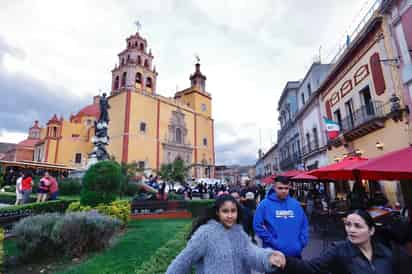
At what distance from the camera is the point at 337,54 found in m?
14.2

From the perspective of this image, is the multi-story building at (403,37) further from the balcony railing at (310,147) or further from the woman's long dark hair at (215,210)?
the woman's long dark hair at (215,210)

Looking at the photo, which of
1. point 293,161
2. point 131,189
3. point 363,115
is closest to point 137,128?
point 131,189

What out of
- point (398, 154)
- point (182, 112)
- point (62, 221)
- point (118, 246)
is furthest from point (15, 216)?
point (182, 112)

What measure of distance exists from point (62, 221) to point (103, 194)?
279cm

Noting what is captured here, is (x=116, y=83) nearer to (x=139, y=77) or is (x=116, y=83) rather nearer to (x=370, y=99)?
(x=139, y=77)

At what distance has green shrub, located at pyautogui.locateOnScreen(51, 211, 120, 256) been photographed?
180 inches

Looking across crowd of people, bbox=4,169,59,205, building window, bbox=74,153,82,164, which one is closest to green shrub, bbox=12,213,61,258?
crowd of people, bbox=4,169,59,205

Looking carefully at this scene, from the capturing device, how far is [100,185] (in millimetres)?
7305

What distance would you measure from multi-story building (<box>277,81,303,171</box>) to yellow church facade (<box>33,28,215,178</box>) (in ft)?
56.3

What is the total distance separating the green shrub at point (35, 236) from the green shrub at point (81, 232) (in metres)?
0.23

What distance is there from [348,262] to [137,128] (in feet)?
107

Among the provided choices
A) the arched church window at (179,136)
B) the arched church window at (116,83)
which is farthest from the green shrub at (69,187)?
the arched church window at (116,83)

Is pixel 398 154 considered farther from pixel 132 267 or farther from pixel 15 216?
pixel 15 216

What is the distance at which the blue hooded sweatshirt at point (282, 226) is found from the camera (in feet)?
9.20
